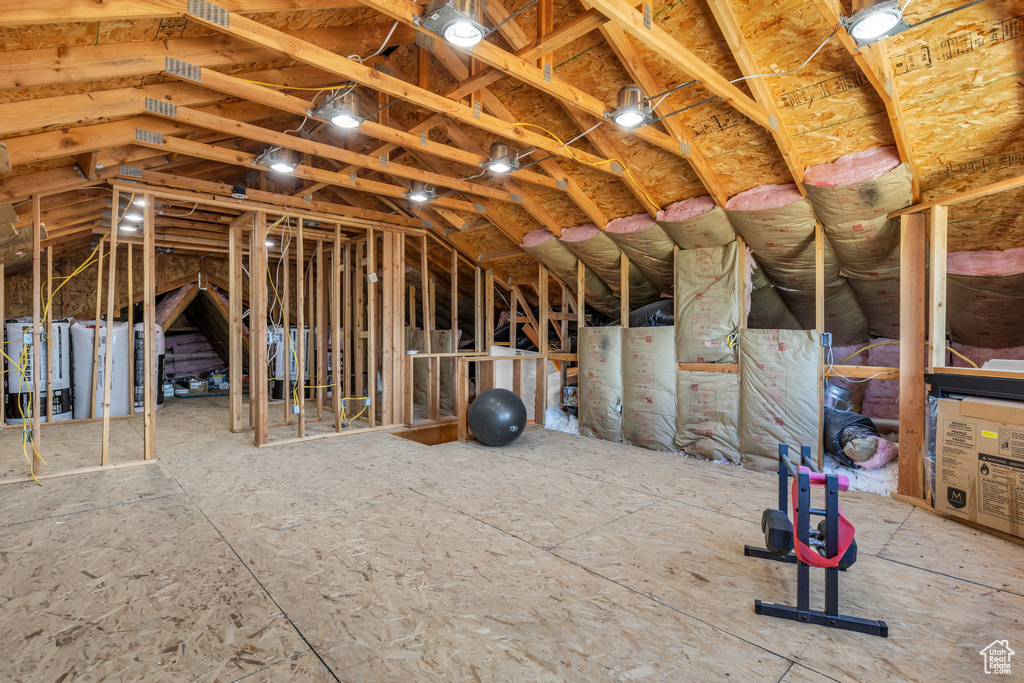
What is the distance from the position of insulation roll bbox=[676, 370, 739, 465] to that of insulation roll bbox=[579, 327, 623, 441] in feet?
2.44

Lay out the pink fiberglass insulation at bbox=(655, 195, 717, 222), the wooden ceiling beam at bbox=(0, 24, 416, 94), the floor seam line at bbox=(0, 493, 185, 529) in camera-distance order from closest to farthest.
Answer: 1. the wooden ceiling beam at bbox=(0, 24, 416, 94)
2. the floor seam line at bbox=(0, 493, 185, 529)
3. the pink fiberglass insulation at bbox=(655, 195, 717, 222)

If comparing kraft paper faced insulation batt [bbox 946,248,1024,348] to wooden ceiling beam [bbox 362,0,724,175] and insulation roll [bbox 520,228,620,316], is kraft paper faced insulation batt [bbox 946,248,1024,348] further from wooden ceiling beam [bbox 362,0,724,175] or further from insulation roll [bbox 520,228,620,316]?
insulation roll [bbox 520,228,620,316]

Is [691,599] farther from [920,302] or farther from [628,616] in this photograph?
[920,302]

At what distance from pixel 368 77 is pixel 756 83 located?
2.64m

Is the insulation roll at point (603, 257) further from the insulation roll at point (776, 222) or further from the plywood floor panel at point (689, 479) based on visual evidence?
the plywood floor panel at point (689, 479)

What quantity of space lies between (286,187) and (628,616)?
6.12 metres

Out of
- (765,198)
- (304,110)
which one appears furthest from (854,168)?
(304,110)

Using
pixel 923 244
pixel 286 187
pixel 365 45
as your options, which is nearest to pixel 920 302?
pixel 923 244

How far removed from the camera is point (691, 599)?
2301mm

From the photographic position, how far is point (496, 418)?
17.5ft

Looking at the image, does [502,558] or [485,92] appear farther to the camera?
[485,92]

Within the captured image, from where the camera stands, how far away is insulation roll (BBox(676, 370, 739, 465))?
16.5 ft

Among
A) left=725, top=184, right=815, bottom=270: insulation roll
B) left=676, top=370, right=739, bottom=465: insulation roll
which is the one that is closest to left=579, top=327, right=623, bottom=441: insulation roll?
left=676, top=370, right=739, bottom=465: insulation roll

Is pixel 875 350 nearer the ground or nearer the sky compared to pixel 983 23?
nearer the ground
